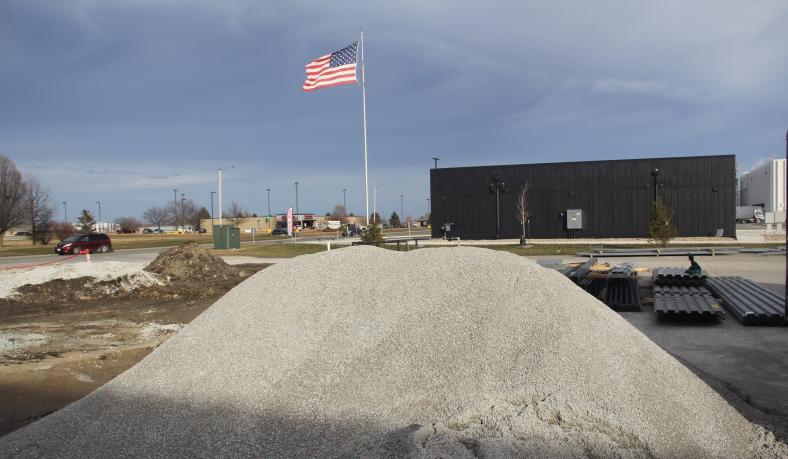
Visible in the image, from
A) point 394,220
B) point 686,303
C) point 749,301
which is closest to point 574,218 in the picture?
point 749,301

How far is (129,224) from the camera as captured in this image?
112m

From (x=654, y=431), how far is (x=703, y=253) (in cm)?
2032

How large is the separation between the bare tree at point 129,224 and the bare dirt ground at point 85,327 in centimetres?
9920

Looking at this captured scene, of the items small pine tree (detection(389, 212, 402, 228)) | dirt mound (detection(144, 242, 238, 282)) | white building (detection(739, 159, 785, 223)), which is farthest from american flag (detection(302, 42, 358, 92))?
small pine tree (detection(389, 212, 402, 228))

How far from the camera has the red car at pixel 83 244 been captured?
32.5m

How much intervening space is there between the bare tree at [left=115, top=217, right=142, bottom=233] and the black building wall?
88.2 metres

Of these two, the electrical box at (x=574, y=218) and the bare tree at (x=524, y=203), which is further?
the bare tree at (x=524, y=203)

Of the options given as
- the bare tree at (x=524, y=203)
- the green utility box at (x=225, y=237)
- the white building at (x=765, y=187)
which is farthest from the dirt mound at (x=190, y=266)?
the white building at (x=765, y=187)

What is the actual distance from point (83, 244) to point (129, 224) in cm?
8752

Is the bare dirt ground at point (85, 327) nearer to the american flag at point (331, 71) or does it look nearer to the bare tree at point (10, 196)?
the american flag at point (331, 71)

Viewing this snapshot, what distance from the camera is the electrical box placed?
35000 mm

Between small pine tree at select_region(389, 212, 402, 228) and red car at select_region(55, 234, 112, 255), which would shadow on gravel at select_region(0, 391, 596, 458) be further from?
small pine tree at select_region(389, 212, 402, 228)

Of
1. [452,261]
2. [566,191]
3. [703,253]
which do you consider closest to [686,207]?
[566,191]

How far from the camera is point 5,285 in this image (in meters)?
14.7
